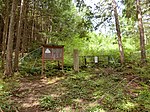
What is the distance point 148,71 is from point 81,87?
3.72m

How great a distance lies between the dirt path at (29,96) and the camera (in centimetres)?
648

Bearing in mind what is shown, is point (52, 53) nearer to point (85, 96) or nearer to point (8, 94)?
point (8, 94)

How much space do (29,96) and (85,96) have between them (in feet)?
7.03

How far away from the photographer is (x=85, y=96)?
7527 millimetres

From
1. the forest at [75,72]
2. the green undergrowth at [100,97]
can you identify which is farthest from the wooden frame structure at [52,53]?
the green undergrowth at [100,97]

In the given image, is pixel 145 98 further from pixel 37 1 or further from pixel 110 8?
pixel 37 1

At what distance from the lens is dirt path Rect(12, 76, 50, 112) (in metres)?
6.48

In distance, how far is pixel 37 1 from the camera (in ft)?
60.1

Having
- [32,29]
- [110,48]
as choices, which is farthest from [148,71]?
[32,29]

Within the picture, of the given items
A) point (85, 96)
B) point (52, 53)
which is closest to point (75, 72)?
point (52, 53)

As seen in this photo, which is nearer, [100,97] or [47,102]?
[47,102]

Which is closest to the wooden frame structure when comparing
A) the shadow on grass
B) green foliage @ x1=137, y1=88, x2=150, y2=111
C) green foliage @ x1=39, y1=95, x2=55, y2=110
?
the shadow on grass

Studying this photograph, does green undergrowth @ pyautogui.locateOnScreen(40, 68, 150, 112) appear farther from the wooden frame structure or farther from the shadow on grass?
the wooden frame structure

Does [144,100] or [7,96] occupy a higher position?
[7,96]
